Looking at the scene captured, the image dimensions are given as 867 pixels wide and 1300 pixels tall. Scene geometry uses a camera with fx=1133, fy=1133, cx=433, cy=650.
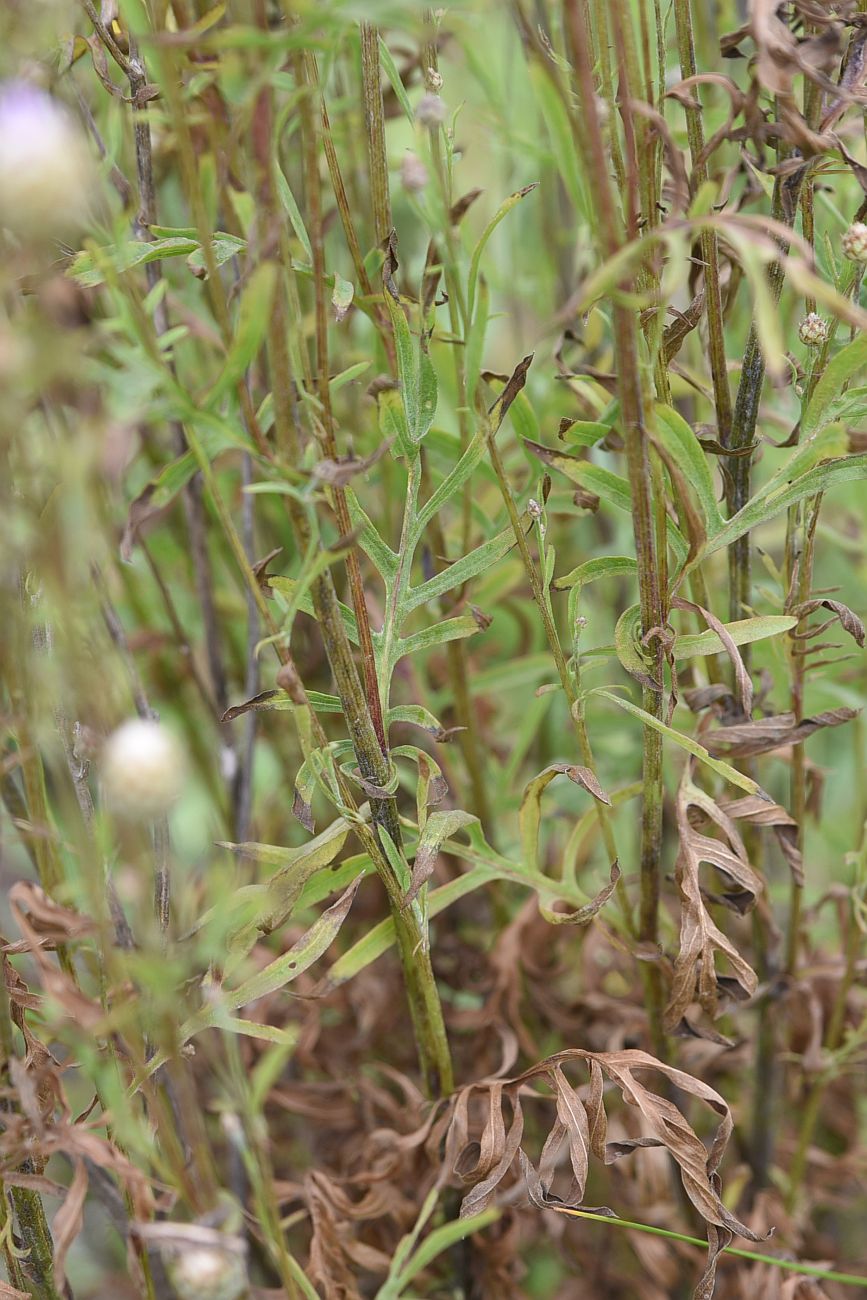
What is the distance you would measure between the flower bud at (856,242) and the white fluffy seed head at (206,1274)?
316 mm

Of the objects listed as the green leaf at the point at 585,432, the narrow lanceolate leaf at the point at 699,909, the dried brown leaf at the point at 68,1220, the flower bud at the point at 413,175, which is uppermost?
the flower bud at the point at 413,175

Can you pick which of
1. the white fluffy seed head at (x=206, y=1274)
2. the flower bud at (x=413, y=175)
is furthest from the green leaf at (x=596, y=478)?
the white fluffy seed head at (x=206, y=1274)

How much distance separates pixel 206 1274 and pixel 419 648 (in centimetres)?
19

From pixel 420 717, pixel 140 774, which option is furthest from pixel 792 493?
pixel 140 774

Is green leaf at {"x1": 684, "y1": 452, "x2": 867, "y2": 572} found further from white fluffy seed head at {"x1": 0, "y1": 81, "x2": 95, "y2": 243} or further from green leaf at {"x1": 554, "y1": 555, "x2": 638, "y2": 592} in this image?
white fluffy seed head at {"x1": 0, "y1": 81, "x2": 95, "y2": 243}

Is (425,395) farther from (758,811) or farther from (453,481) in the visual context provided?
(758,811)

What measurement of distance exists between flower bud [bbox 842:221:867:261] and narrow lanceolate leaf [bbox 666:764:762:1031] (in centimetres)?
18

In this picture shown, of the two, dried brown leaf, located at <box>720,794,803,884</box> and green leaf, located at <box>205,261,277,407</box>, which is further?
dried brown leaf, located at <box>720,794,803,884</box>

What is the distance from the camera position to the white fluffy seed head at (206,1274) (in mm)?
241

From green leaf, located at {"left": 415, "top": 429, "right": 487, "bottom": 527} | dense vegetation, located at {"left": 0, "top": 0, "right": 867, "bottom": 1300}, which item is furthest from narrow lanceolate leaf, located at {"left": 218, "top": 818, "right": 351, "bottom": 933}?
green leaf, located at {"left": 415, "top": 429, "right": 487, "bottom": 527}

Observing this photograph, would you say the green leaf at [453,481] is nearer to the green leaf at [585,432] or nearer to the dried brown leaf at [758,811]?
the green leaf at [585,432]

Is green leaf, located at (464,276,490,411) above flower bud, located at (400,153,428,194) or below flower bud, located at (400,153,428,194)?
below

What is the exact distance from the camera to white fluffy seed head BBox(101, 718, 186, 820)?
0.21 metres

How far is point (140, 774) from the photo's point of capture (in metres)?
0.21
